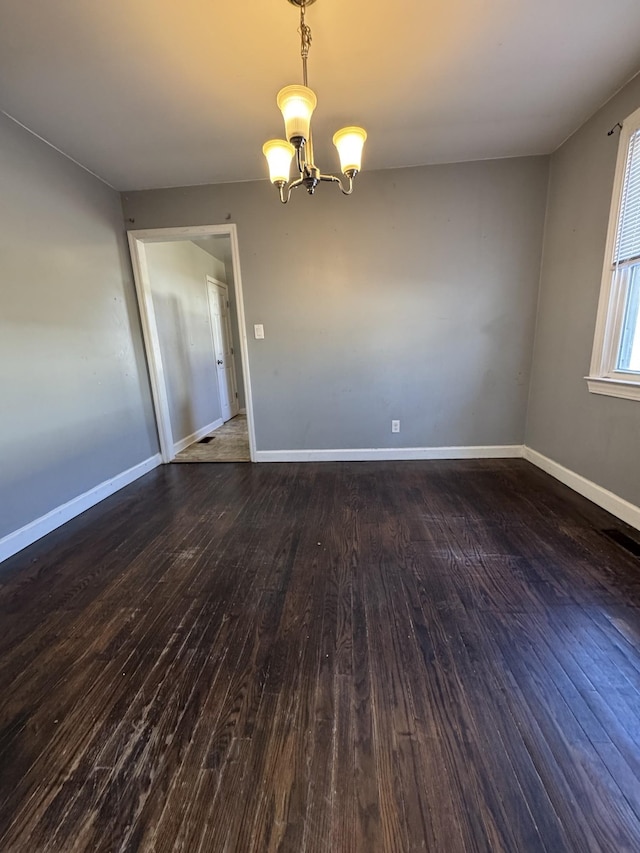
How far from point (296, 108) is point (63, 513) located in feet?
9.07

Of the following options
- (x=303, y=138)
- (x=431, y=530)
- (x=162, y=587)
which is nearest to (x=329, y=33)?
(x=303, y=138)

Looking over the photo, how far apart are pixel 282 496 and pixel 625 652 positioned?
205 centimetres

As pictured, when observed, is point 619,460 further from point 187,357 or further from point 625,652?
point 187,357

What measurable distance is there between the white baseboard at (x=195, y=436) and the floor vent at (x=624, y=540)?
12.5 ft

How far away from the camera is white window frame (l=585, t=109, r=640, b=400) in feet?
7.04

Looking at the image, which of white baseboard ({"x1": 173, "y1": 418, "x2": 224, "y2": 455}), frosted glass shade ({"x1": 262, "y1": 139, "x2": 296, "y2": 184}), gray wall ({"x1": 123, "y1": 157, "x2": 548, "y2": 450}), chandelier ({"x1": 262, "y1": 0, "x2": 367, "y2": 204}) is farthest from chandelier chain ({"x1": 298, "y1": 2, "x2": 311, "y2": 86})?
white baseboard ({"x1": 173, "y1": 418, "x2": 224, "y2": 455})

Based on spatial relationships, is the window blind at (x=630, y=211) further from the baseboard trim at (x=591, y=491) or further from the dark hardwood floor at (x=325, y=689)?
the dark hardwood floor at (x=325, y=689)

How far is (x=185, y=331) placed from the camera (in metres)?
4.41

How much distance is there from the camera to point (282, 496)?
8.98 ft

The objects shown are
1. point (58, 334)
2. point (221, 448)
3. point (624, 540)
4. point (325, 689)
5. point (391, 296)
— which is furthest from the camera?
point (221, 448)

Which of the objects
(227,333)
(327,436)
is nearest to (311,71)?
(327,436)

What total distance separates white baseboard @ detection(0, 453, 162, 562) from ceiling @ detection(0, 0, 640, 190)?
2.47m

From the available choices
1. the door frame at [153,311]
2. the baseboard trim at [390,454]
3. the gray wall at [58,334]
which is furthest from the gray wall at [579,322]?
the gray wall at [58,334]

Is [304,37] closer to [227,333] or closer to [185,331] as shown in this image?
[185,331]
